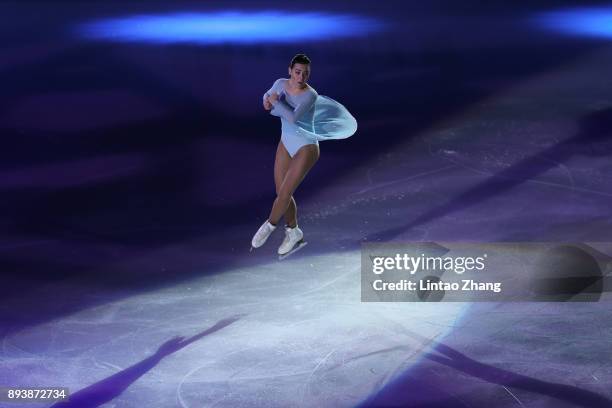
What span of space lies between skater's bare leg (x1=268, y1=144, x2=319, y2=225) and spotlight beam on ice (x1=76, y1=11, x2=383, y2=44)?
3682 millimetres

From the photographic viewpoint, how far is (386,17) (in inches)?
434

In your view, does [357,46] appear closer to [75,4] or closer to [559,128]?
[559,128]

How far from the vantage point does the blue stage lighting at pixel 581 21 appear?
10.9 meters

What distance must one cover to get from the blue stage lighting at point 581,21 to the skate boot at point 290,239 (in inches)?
198

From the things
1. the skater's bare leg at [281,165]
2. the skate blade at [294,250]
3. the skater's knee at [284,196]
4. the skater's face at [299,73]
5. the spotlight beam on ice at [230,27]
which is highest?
the spotlight beam on ice at [230,27]

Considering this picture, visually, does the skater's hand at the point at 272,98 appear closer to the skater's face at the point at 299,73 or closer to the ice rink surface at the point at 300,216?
the skater's face at the point at 299,73

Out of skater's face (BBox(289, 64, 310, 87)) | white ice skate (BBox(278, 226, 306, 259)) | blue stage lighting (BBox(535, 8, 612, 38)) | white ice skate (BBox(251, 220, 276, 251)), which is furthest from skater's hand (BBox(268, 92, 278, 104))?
blue stage lighting (BBox(535, 8, 612, 38))

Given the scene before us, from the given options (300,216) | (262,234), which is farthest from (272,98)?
(300,216)

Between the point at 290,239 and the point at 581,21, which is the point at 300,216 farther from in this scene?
the point at 581,21

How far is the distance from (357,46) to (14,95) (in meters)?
3.21

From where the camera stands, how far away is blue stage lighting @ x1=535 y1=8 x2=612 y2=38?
35.8 ft

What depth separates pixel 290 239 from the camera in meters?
7.09

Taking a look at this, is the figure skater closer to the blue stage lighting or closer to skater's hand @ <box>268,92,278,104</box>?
skater's hand @ <box>268,92,278,104</box>

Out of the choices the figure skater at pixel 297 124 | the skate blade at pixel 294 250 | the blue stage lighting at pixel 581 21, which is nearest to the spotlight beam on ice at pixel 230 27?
the blue stage lighting at pixel 581 21
